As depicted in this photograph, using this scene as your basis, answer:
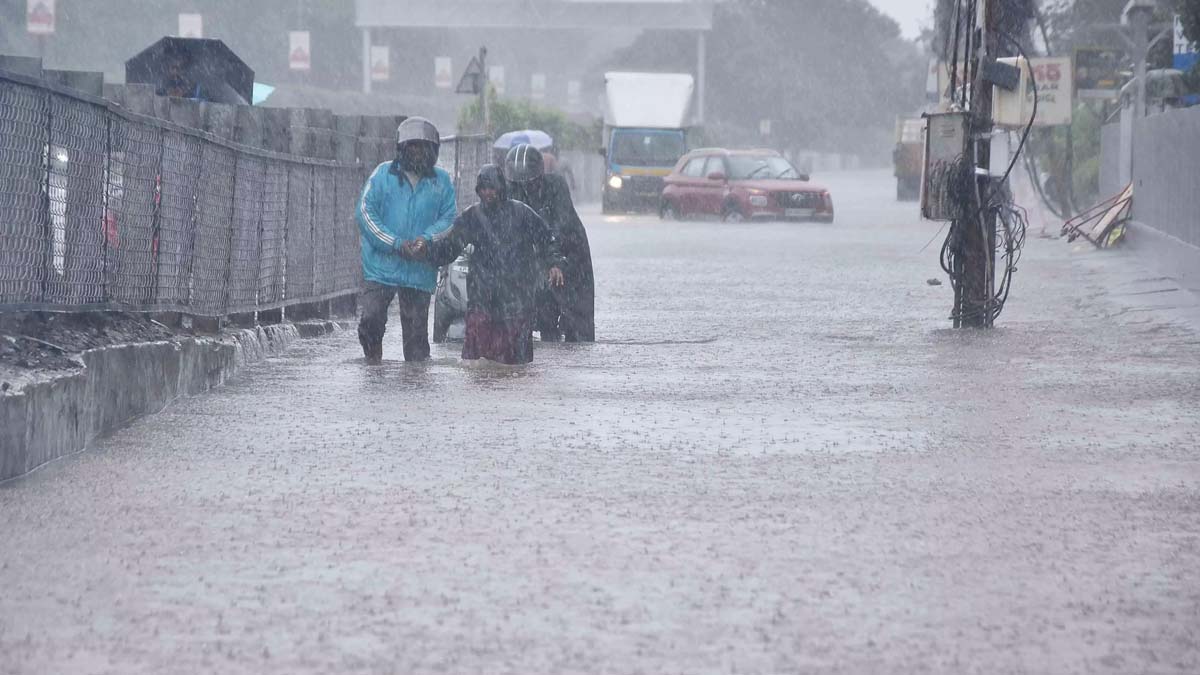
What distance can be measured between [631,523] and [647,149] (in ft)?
137

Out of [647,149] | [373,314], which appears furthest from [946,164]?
[647,149]

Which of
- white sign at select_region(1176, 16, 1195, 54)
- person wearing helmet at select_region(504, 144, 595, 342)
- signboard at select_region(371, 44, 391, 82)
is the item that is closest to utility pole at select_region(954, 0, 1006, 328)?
person wearing helmet at select_region(504, 144, 595, 342)

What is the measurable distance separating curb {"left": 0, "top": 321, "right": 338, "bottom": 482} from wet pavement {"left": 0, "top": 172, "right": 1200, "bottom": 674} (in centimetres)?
14

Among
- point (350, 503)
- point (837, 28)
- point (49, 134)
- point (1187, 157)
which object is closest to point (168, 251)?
point (49, 134)

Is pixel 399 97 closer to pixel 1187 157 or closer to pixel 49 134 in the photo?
pixel 1187 157

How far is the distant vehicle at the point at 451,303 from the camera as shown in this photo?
47.8 feet

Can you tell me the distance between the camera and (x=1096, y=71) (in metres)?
34.6

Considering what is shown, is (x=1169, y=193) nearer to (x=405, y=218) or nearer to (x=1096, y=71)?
(x=1096, y=71)

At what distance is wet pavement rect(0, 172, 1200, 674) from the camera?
5.26 meters

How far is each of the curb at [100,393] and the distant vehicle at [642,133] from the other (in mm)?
35038

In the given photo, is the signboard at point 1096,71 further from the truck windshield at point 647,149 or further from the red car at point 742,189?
the truck windshield at point 647,149

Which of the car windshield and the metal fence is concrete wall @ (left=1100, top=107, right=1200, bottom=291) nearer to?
the metal fence

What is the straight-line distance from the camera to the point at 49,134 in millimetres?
9328

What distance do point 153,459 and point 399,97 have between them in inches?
3499
